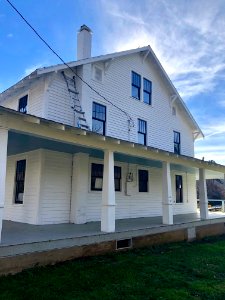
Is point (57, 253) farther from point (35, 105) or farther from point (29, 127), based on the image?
point (35, 105)

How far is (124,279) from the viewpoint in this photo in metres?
6.67

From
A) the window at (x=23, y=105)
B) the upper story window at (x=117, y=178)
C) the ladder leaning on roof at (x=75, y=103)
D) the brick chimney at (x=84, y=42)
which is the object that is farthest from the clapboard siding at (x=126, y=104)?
the window at (x=23, y=105)

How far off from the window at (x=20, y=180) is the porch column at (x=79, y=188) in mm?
2028

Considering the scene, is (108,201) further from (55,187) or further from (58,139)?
(55,187)

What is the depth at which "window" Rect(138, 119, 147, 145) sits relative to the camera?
1513 centimetres

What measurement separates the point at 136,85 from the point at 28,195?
800cm

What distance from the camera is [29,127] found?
23.8ft

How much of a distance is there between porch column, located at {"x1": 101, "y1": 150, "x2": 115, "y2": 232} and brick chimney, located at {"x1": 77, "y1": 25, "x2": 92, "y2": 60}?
6.29 metres

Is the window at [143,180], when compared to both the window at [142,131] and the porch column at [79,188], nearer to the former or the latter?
the window at [142,131]

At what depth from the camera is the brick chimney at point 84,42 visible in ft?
44.8

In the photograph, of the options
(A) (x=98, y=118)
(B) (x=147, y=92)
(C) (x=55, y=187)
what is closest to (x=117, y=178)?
(A) (x=98, y=118)

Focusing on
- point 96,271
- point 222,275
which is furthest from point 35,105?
point 222,275

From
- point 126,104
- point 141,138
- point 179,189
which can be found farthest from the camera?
point 179,189

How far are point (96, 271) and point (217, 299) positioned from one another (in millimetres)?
2714
